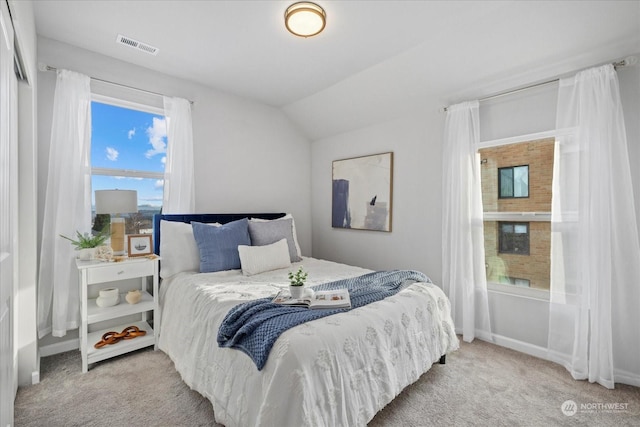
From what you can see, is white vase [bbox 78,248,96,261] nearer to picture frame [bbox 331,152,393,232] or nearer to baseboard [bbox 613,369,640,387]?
picture frame [bbox 331,152,393,232]

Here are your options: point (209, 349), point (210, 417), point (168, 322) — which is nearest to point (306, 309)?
point (209, 349)

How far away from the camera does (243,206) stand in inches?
147

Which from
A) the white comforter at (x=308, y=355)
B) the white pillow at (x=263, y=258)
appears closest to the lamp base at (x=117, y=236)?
the white comforter at (x=308, y=355)

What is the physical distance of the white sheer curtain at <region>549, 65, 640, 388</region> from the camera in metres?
2.07

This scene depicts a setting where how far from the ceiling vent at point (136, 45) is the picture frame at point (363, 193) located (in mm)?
2359

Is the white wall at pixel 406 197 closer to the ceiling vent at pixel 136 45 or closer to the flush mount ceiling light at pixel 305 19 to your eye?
the flush mount ceiling light at pixel 305 19

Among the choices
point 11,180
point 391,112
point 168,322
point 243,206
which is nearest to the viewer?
point 11,180

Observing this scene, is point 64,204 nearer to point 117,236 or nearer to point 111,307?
point 117,236

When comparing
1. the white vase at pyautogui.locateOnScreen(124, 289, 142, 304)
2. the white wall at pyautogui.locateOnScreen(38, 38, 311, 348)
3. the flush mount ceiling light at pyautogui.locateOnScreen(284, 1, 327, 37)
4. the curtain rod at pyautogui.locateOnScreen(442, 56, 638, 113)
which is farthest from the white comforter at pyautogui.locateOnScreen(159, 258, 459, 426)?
the flush mount ceiling light at pyautogui.locateOnScreen(284, 1, 327, 37)

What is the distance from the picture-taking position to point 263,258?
2734mm

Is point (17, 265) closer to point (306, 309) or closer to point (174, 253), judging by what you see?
point (174, 253)

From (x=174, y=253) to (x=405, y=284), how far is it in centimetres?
199

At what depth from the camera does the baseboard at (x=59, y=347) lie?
244cm

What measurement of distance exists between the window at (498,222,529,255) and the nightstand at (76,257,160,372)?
3124 millimetres
